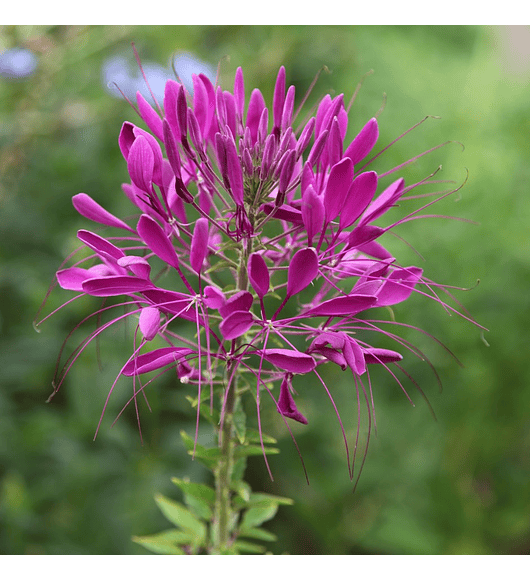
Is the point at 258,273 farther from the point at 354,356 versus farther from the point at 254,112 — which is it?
the point at 254,112

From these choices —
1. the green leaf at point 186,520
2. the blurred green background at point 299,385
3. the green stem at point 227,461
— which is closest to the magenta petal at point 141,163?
the green stem at point 227,461

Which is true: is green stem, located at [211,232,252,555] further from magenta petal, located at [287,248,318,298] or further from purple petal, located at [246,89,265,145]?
purple petal, located at [246,89,265,145]

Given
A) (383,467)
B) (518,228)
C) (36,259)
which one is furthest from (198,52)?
(383,467)

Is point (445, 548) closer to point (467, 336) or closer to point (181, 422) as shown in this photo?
point (467, 336)

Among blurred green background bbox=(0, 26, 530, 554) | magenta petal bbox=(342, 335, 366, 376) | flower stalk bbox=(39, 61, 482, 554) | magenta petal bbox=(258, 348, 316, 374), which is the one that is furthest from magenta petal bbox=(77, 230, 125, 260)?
blurred green background bbox=(0, 26, 530, 554)

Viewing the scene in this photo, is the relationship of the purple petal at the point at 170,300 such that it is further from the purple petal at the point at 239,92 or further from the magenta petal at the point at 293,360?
the purple petal at the point at 239,92

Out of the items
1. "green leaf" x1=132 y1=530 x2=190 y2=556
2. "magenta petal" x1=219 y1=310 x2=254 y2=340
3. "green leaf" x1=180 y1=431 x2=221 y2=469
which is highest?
"magenta petal" x1=219 y1=310 x2=254 y2=340
